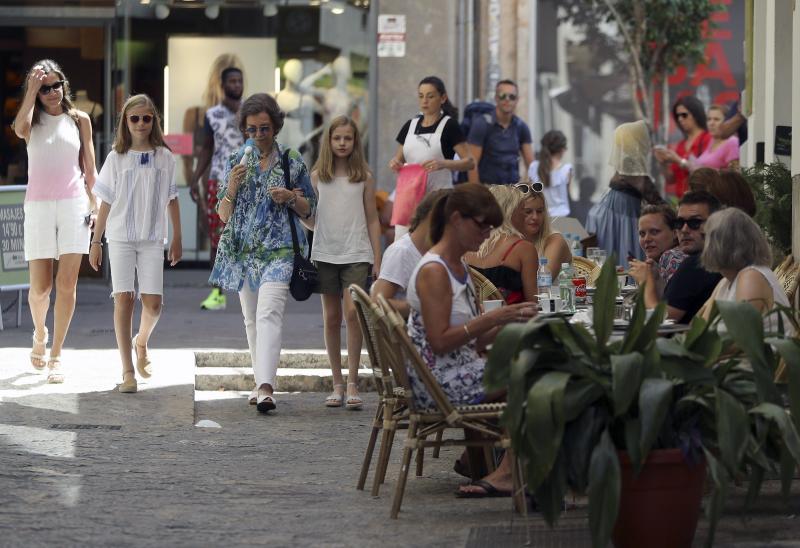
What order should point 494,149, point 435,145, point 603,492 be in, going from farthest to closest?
point 494,149 < point 435,145 < point 603,492

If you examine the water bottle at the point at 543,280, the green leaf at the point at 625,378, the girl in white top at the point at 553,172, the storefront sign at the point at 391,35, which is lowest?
the green leaf at the point at 625,378

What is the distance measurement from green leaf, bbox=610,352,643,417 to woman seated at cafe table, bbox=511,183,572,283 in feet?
11.6

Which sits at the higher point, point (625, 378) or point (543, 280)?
point (543, 280)

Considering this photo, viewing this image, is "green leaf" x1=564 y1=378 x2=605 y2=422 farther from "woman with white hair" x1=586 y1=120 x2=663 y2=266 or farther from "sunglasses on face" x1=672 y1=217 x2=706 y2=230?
"woman with white hair" x1=586 y1=120 x2=663 y2=266

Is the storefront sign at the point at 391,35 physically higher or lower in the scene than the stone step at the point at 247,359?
higher

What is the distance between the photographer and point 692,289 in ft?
24.8

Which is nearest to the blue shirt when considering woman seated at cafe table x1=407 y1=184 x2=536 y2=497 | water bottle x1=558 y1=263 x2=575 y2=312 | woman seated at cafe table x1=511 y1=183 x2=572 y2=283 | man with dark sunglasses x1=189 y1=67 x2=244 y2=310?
man with dark sunglasses x1=189 y1=67 x2=244 y2=310

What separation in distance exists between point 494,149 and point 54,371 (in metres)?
4.95

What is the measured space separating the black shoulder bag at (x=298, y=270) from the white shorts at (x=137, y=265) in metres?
0.94

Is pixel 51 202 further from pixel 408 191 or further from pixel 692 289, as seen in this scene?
pixel 692 289

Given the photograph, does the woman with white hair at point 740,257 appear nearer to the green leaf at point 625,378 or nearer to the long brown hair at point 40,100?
the green leaf at point 625,378

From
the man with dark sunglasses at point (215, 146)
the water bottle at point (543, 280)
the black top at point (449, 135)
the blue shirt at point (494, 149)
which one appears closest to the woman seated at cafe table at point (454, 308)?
the water bottle at point (543, 280)

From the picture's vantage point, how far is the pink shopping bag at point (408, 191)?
11.8 metres

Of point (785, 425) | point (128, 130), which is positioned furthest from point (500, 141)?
point (785, 425)
